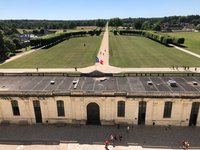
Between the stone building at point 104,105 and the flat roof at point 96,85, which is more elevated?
the flat roof at point 96,85

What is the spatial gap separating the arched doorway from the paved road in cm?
128

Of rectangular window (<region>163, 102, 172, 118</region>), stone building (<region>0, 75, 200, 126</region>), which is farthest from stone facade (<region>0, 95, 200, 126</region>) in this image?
rectangular window (<region>163, 102, 172, 118</region>)

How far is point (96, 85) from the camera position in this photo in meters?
39.8

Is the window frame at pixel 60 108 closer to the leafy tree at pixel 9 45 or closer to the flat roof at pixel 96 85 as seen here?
the flat roof at pixel 96 85

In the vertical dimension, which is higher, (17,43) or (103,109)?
(17,43)

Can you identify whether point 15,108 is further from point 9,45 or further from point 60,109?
point 9,45

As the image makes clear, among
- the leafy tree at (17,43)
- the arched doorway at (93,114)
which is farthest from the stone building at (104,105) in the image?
the leafy tree at (17,43)

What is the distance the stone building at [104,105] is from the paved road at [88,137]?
139 cm

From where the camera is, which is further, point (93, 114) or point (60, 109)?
point (93, 114)

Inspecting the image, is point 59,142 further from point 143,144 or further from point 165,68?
point 165,68

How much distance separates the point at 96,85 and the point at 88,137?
34.8 ft

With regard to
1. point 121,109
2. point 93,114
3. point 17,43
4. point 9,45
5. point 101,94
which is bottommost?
point 93,114

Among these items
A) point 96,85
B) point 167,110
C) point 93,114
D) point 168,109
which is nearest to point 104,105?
point 93,114

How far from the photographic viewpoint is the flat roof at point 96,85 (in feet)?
122
